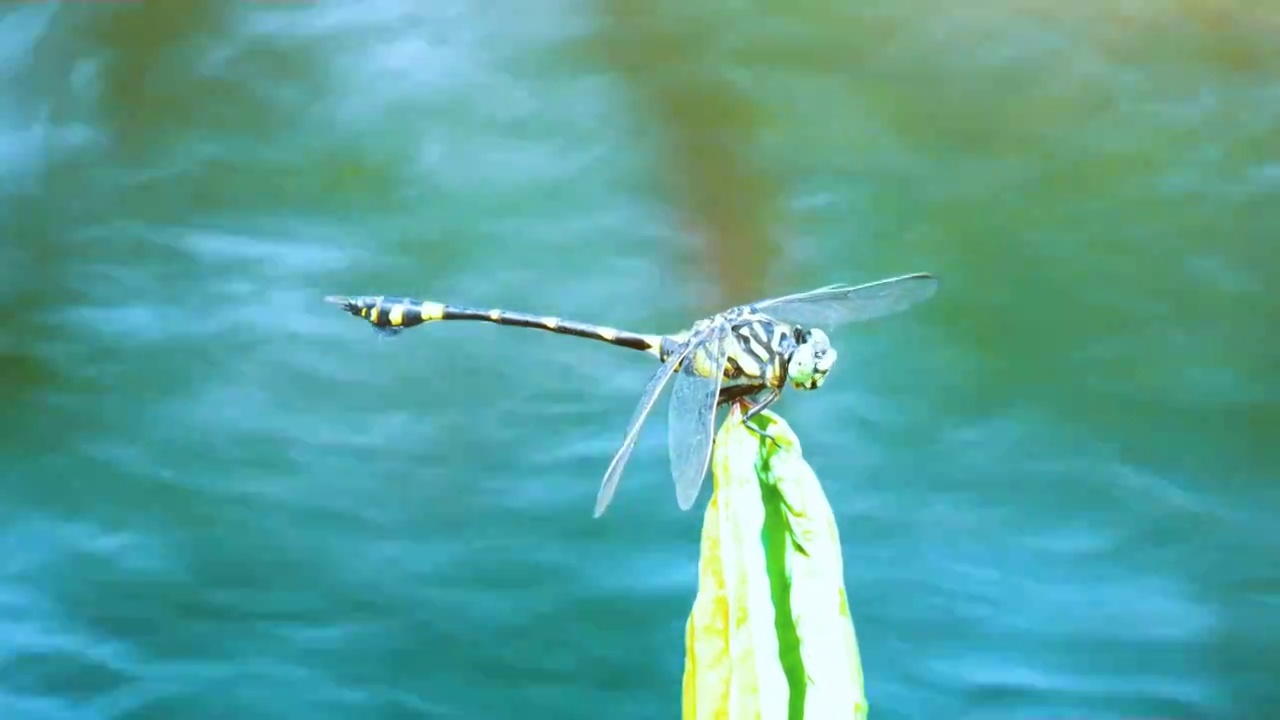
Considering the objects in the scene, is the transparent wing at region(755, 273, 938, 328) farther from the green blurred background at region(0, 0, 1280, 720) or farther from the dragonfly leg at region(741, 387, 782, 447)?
the green blurred background at region(0, 0, 1280, 720)

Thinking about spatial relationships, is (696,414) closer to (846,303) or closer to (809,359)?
(809,359)

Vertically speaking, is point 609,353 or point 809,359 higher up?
point 609,353

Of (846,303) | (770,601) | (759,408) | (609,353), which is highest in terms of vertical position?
(609,353)

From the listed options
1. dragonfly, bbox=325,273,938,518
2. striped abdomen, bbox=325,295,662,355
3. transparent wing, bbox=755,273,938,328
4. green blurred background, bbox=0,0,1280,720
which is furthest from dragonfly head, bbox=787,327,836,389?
green blurred background, bbox=0,0,1280,720

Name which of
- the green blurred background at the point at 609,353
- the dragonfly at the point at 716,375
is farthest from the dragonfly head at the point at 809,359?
the green blurred background at the point at 609,353

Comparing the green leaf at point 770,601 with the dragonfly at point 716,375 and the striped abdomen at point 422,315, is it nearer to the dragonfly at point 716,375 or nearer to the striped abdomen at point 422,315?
the dragonfly at point 716,375

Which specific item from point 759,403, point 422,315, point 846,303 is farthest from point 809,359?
point 422,315
